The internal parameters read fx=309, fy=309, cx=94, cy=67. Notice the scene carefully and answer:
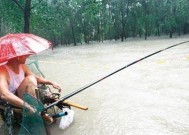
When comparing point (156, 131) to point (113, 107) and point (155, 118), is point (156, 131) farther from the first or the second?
point (113, 107)

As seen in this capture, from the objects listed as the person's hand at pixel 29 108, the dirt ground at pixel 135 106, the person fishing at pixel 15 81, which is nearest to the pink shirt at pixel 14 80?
the person fishing at pixel 15 81

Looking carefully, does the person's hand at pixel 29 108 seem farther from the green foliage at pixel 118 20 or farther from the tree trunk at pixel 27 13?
the green foliage at pixel 118 20

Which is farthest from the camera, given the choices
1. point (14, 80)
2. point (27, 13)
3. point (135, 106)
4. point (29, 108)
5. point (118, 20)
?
point (118, 20)

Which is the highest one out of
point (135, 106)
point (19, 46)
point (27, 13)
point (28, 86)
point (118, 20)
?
point (27, 13)

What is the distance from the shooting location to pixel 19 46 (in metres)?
4.01

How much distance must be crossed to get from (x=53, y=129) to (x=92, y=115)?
2.62 ft

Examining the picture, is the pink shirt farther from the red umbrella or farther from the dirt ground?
the dirt ground

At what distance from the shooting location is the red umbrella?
391 centimetres

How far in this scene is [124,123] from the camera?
4477 mm

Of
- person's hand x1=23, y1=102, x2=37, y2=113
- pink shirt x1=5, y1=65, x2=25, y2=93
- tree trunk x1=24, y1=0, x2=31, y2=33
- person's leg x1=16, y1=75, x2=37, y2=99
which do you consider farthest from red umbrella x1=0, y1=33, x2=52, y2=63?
tree trunk x1=24, y1=0, x2=31, y2=33

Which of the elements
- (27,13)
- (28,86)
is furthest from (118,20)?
(28,86)

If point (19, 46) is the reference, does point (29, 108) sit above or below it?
below

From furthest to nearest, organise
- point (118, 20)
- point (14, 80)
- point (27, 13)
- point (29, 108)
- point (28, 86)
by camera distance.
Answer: point (118, 20)
point (27, 13)
point (14, 80)
point (28, 86)
point (29, 108)

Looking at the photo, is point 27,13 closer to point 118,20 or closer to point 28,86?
point 28,86
